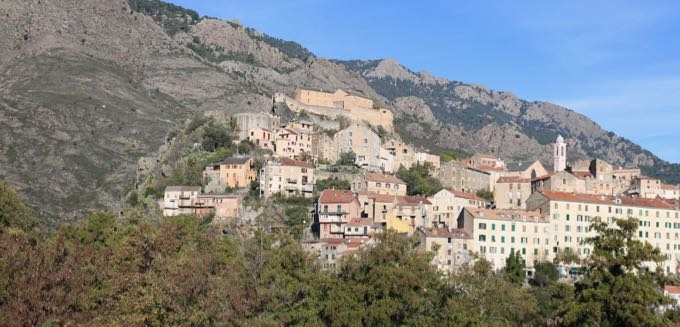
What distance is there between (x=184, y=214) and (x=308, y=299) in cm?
3862

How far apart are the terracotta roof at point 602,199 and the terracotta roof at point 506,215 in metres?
2.54

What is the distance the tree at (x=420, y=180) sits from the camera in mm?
106750

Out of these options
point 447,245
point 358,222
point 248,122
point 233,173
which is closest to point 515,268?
point 447,245

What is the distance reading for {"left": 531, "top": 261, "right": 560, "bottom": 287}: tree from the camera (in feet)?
269

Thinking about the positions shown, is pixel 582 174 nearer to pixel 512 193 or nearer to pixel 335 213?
pixel 512 193

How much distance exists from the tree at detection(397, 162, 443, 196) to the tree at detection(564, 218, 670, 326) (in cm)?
5965

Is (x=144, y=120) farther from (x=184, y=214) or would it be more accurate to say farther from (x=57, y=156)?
(x=184, y=214)

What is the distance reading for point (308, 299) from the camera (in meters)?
60.2

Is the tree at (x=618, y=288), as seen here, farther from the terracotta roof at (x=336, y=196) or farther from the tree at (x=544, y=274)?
the terracotta roof at (x=336, y=196)

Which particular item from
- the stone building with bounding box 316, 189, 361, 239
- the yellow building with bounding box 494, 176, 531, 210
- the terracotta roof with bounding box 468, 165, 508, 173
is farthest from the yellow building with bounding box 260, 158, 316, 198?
the terracotta roof with bounding box 468, 165, 508, 173

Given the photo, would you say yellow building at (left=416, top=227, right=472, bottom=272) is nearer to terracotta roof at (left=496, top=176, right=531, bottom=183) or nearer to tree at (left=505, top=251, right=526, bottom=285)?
tree at (left=505, top=251, right=526, bottom=285)

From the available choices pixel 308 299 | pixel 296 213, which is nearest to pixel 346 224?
pixel 296 213

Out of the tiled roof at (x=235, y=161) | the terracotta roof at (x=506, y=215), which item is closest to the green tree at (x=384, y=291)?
the terracotta roof at (x=506, y=215)

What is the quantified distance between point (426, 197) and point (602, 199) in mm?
19004
